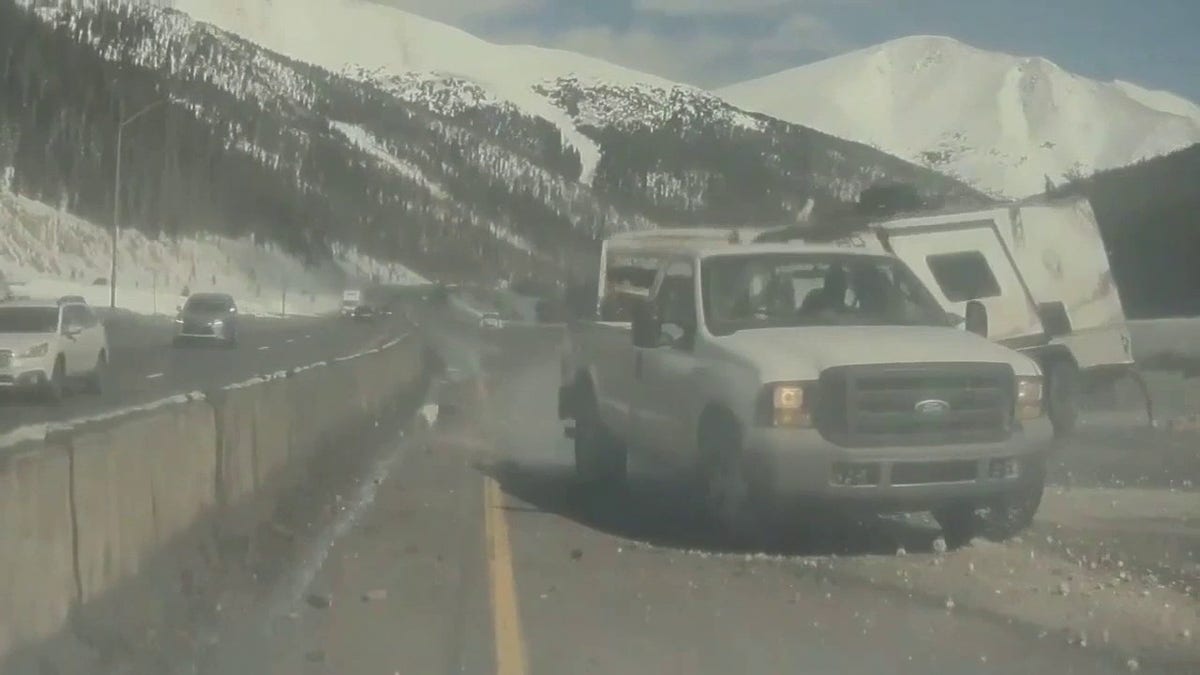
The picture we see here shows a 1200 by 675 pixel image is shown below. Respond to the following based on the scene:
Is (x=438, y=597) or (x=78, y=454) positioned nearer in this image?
(x=78, y=454)

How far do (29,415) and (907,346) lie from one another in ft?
52.0

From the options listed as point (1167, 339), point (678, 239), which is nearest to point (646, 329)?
point (678, 239)

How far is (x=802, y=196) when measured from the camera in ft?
81.3

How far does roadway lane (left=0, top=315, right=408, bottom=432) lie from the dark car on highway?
0.34m

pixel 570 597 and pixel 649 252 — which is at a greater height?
pixel 649 252

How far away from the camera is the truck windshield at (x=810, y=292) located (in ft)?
38.9

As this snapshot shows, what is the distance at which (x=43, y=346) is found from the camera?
83.6ft

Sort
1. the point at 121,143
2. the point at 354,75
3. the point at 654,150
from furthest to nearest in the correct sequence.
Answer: the point at 354,75 → the point at 121,143 → the point at 654,150

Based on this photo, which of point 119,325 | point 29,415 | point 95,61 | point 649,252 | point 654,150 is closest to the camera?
point 649,252

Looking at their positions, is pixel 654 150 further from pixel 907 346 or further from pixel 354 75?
pixel 354 75

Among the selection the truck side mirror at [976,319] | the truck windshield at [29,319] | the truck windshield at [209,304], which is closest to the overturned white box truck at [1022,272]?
the truck side mirror at [976,319]

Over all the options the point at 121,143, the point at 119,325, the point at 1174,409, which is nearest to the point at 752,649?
the point at 1174,409

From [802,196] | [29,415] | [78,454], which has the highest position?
[802,196]

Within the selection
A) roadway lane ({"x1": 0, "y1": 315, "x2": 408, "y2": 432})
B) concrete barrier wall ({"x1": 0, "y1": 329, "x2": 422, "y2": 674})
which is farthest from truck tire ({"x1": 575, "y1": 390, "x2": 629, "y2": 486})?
roadway lane ({"x1": 0, "y1": 315, "x2": 408, "y2": 432})
